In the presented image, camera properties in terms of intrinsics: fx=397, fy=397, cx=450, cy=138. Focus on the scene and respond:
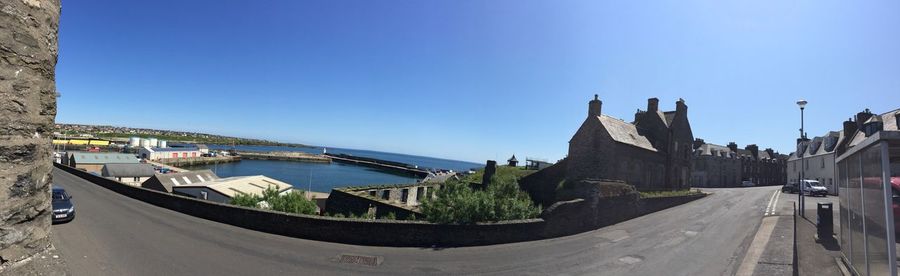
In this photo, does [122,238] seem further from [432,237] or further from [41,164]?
[41,164]

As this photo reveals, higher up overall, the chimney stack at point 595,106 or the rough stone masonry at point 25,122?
the chimney stack at point 595,106

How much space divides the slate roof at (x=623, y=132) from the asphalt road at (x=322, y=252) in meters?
14.8

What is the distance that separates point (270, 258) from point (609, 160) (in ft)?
92.0

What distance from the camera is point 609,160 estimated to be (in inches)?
1297

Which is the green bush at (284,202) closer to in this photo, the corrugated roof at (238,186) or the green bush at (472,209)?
the green bush at (472,209)

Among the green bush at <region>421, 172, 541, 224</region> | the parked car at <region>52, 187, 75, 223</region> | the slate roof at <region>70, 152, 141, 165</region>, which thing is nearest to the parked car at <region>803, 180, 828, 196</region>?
the green bush at <region>421, 172, 541, 224</region>

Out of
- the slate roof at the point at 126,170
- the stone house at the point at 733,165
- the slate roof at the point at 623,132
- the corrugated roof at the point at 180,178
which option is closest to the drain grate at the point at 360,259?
the slate roof at the point at 623,132

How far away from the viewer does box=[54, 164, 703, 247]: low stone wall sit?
602 inches

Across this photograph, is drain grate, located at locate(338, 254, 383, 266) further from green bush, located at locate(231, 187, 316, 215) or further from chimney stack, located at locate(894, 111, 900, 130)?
chimney stack, located at locate(894, 111, 900, 130)

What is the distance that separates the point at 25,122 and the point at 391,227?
533 inches

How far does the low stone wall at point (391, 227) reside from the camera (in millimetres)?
15297

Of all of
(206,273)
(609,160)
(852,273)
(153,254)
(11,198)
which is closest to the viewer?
(11,198)

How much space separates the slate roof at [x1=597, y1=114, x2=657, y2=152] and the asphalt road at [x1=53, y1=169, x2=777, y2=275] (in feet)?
48.7

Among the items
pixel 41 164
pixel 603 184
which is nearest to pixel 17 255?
pixel 41 164
